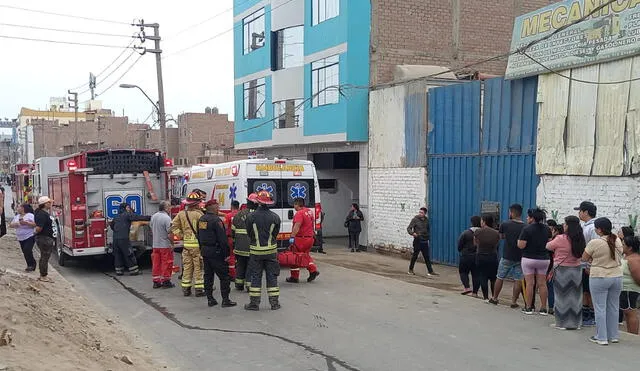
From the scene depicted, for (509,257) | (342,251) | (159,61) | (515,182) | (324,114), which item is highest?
(159,61)

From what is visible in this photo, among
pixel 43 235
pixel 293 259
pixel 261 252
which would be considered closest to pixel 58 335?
pixel 261 252

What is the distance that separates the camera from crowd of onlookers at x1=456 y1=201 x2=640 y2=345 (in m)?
7.05

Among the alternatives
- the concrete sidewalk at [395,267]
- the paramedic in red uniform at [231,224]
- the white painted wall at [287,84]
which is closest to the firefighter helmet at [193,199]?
the paramedic in red uniform at [231,224]

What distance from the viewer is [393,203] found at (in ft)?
56.9

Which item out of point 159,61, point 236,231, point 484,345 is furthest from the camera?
point 159,61

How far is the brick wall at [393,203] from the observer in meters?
16.3

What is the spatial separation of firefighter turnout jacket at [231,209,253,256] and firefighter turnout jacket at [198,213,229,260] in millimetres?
619

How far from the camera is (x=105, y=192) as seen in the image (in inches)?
526

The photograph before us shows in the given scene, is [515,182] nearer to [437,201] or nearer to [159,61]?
[437,201]

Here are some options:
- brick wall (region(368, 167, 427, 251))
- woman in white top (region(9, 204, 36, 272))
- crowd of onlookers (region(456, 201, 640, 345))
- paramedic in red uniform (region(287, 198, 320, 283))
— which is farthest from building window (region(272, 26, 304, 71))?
crowd of onlookers (region(456, 201, 640, 345))

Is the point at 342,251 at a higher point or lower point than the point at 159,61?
lower

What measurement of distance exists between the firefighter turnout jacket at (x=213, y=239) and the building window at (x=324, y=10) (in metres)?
11.6

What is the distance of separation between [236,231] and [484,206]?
6521 mm

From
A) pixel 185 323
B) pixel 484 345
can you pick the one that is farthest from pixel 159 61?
pixel 484 345
